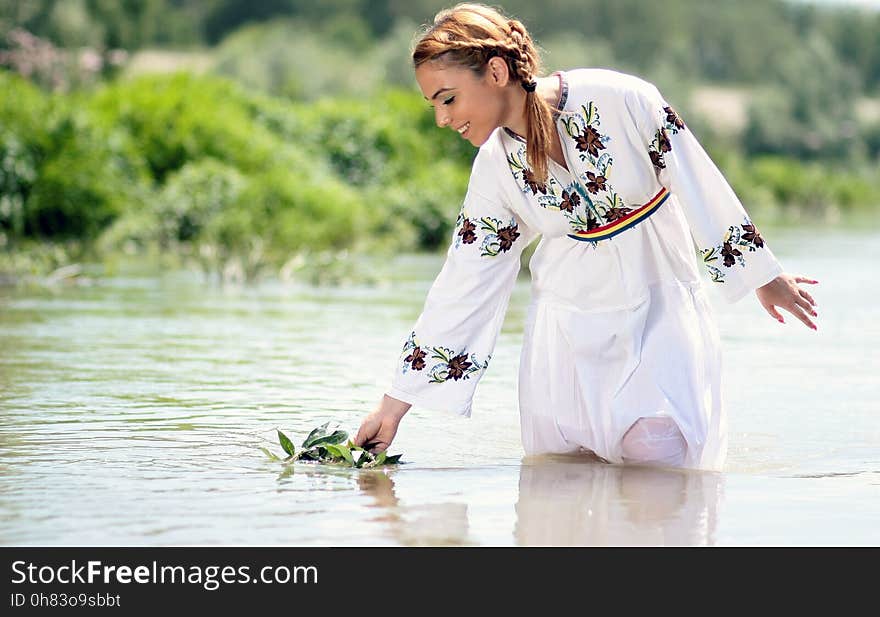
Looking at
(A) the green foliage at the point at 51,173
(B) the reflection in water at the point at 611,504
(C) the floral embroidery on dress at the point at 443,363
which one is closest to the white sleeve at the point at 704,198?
(B) the reflection in water at the point at 611,504

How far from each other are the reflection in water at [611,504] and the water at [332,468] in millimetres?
11

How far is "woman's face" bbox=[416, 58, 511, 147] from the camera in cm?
454

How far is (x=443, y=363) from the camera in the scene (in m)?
4.95

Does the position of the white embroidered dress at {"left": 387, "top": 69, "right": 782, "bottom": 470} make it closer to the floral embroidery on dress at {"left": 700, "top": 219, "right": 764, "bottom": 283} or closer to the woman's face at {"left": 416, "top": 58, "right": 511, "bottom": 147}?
the floral embroidery on dress at {"left": 700, "top": 219, "right": 764, "bottom": 283}

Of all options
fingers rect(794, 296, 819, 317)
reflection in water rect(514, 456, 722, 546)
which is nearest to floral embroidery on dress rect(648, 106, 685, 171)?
fingers rect(794, 296, 819, 317)

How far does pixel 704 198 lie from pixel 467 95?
0.75 metres

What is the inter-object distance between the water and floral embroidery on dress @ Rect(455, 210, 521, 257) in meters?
0.70

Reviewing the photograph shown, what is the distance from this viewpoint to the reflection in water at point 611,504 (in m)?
4.07

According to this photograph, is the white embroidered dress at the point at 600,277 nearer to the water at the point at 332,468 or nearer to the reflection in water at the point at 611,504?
the reflection in water at the point at 611,504

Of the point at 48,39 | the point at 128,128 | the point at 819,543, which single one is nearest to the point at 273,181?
the point at 128,128

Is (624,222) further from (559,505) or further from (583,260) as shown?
(559,505)

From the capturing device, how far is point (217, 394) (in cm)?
674

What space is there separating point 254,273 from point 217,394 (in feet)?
18.9
